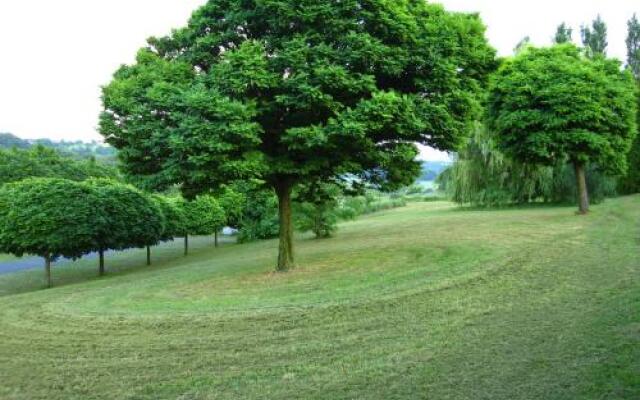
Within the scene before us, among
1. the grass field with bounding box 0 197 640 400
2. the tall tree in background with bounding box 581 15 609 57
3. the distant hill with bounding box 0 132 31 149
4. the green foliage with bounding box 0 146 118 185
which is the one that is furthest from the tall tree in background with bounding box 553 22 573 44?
the distant hill with bounding box 0 132 31 149

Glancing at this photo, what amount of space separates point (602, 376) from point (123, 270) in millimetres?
23286

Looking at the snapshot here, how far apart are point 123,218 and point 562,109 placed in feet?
66.7

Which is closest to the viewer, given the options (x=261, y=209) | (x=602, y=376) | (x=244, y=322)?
(x=602, y=376)

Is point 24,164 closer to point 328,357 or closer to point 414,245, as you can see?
point 414,245

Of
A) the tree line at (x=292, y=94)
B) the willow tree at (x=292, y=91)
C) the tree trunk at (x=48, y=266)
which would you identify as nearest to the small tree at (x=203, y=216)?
the tree trunk at (x=48, y=266)

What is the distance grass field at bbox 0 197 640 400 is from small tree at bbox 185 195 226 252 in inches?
619

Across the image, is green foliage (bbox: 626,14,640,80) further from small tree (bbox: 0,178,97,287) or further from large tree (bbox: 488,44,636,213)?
small tree (bbox: 0,178,97,287)

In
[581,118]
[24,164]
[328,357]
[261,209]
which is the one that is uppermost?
[24,164]

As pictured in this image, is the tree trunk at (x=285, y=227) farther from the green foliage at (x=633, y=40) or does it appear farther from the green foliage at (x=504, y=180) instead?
the green foliage at (x=633, y=40)

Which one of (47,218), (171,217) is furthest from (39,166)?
(47,218)

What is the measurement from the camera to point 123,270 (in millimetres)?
25422

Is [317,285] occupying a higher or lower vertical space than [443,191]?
lower

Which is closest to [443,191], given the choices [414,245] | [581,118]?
[581,118]

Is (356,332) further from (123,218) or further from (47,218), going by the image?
(123,218)
